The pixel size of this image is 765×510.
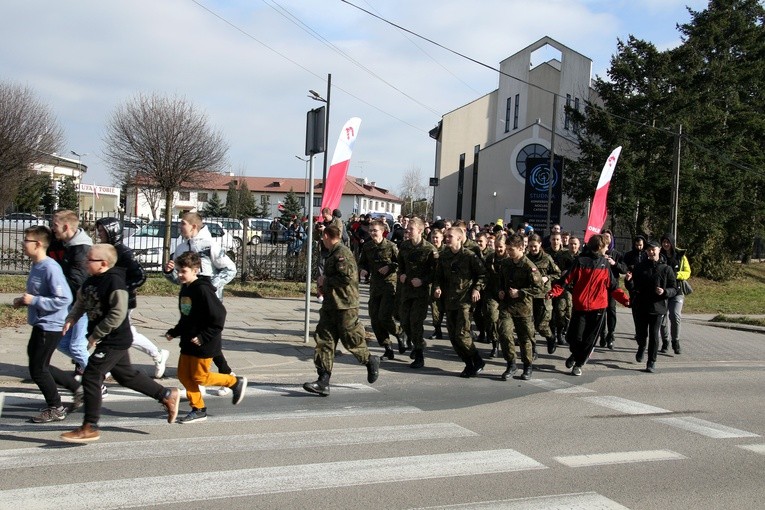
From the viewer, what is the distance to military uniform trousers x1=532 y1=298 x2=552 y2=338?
10.7 m

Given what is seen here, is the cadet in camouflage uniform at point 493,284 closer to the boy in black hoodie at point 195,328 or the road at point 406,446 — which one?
the road at point 406,446

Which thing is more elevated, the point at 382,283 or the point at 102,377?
the point at 382,283

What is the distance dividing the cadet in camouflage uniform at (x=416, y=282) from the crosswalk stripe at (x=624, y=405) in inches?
87.5

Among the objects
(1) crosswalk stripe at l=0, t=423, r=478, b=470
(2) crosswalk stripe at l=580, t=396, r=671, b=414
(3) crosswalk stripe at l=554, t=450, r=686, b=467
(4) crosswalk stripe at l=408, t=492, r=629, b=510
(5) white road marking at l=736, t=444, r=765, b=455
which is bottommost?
(1) crosswalk stripe at l=0, t=423, r=478, b=470

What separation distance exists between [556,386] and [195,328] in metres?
4.60

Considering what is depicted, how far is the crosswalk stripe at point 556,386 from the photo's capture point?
856cm

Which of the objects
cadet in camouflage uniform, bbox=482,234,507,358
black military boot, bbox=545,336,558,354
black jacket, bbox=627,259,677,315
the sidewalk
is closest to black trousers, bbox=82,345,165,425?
the sidewalk

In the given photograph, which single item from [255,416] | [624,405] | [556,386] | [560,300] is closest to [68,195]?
[560,300]

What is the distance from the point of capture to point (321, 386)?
758cm

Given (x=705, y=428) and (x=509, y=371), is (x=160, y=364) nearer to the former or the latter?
(x=509, y=371)

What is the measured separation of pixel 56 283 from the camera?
237 inches

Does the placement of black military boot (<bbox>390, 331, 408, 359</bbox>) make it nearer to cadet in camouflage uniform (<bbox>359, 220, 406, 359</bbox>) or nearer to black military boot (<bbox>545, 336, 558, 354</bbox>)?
cadet in camouflage uniform (<bbox>359, 220, 406, 359</bbox>)

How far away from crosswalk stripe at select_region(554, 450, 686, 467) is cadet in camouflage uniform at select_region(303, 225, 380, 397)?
2708mm

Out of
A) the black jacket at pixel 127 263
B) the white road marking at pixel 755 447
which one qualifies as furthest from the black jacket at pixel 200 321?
the white road marking at pixel 755 447
